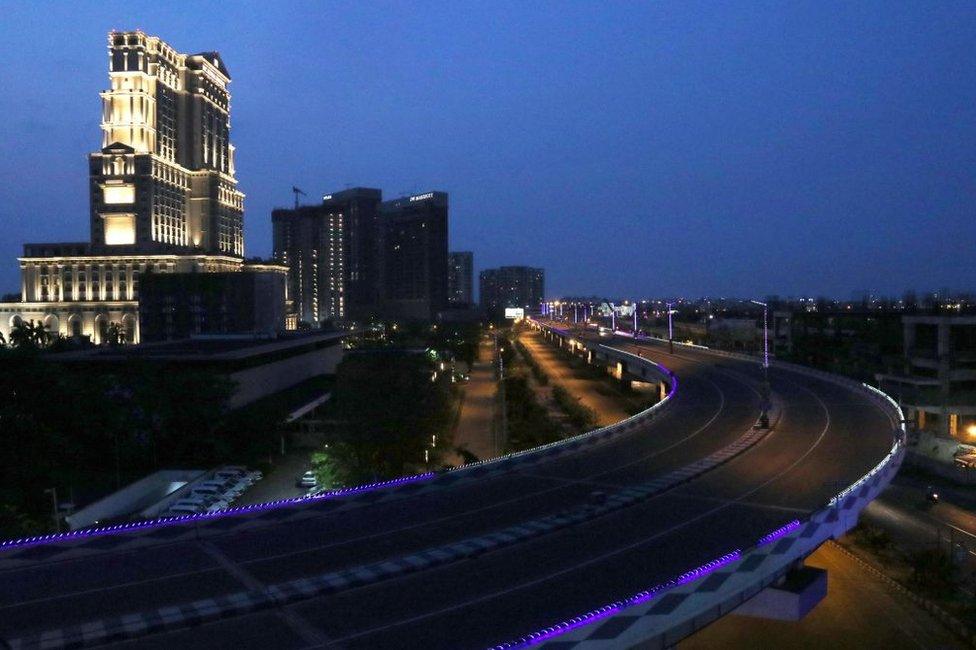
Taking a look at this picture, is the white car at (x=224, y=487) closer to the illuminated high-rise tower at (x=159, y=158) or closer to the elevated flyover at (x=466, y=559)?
the elevated flyover at (x=466, y=559)

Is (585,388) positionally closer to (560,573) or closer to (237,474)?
(237,474)

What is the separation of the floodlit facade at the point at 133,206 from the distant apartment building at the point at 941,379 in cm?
9131

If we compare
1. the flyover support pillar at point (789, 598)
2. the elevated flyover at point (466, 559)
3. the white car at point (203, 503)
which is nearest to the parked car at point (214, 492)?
the white car at point (203, 503)

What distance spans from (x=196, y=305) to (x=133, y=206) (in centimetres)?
3533

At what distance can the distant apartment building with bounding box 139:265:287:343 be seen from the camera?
81312 mm

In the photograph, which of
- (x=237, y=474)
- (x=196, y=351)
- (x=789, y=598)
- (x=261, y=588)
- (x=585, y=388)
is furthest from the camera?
(x=585, y=388)

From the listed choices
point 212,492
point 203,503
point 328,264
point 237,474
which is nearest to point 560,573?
point 203,503

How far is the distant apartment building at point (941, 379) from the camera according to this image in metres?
47.1

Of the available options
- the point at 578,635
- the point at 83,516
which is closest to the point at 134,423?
the point at 83,516

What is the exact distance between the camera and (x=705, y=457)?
24.0m

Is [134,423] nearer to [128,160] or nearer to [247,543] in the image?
[247,543]

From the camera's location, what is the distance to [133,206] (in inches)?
4257

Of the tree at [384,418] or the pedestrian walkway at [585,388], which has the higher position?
the tree at [384,418]

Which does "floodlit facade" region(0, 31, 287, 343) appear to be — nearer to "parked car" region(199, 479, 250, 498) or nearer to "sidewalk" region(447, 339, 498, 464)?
"sidewalk" region(447, 339, 498, 464)
